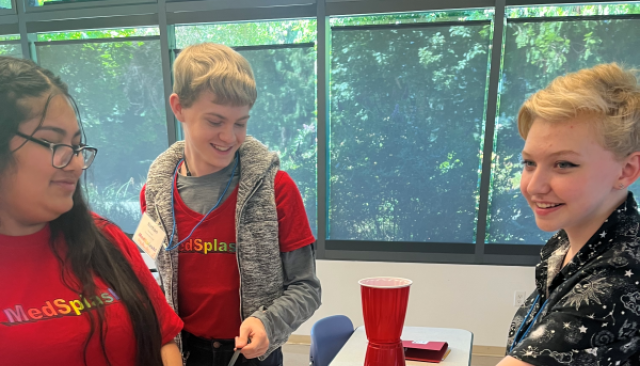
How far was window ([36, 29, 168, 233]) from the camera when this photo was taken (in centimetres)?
356

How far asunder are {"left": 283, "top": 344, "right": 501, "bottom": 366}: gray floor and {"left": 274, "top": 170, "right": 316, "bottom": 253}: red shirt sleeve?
2183mm

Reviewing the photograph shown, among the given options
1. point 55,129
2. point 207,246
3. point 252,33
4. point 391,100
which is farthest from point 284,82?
point 55,129

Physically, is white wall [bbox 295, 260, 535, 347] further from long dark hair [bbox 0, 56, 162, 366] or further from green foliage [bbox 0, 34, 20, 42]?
green foliage [bbox 0, 34, 20, 42]

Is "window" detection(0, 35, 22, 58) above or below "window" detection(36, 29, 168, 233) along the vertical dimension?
above

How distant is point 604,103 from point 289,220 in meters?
0.80

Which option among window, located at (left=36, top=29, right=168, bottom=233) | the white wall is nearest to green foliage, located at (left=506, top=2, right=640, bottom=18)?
the white wall

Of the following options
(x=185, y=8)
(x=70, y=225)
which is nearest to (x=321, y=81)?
(x=185, y=8)

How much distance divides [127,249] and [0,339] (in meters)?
0.33

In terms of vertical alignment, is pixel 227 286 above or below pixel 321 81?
below

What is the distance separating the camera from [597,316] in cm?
74

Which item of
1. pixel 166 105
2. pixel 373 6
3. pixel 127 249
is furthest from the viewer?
pixel 166 105

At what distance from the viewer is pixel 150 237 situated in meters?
1.24

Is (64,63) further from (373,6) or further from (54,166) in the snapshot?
(54,166)

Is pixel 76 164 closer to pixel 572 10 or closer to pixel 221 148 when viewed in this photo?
pixel 221 148
